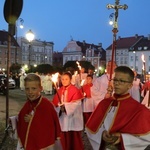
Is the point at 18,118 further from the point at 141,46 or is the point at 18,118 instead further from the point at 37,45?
the point at 37,45

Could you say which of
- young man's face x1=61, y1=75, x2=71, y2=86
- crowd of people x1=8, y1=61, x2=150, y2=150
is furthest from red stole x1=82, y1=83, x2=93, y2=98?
crowd of people x1=8, y1=61, x2=150, y2=150

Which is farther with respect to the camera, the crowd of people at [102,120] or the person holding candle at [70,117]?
the person holding candle at [70,117]

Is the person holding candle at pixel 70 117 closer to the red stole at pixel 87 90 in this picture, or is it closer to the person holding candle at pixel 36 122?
the person holding candle at pixel 36 122

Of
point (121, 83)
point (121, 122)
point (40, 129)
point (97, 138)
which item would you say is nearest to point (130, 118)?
point (121, 122)

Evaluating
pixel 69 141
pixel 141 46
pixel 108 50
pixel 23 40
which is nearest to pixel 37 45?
pixel 23 40

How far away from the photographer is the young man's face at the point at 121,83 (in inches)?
153

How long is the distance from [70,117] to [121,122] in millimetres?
3733

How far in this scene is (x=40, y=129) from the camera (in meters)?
4.61

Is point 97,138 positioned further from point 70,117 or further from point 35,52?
point 35,52

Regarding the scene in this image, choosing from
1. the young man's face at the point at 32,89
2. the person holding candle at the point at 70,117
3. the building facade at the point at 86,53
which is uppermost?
the building facade at the point at 86,53

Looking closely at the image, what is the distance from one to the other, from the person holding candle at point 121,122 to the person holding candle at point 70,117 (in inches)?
124

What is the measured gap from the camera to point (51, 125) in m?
4.66

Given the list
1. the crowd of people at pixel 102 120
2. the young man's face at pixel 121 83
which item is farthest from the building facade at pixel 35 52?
the young man's face at pixel 121 83

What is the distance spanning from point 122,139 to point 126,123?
17 centimetres
